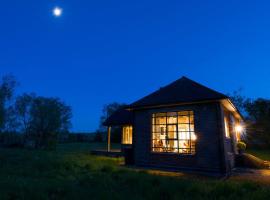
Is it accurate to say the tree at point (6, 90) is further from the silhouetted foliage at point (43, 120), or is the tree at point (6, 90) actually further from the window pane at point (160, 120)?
the window pane at point (160, 120)

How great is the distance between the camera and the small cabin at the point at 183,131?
10.1 m

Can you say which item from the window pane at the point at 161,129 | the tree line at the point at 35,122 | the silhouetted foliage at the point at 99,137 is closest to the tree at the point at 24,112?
the tree line at the point at 35,122

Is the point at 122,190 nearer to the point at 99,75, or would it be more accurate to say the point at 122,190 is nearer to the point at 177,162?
the point at 177,162

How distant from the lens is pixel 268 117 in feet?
91.3

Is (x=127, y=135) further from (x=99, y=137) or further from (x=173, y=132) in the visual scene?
(x=99, y=137)

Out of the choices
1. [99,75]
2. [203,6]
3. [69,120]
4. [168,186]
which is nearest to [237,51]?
[203,6]

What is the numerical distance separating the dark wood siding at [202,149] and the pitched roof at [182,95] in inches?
19.5

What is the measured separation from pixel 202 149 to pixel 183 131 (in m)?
1.80

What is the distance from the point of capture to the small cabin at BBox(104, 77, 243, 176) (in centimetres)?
1014

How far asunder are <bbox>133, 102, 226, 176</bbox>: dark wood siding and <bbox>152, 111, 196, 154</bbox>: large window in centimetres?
33

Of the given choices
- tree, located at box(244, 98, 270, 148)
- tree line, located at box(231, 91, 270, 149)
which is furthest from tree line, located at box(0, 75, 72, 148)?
tree, located at box(244, 98, 270, 148)

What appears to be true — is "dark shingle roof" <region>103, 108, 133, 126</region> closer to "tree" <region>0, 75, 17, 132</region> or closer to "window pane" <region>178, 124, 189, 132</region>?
"window pane" <region>178, 124, 189, 132</region>

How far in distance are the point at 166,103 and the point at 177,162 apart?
324cm

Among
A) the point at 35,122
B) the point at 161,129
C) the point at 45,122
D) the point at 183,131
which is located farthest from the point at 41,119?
the point at 183,131
